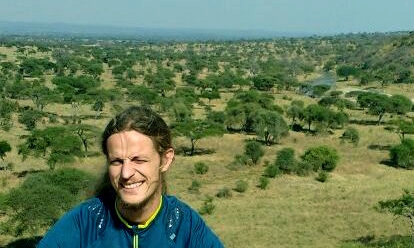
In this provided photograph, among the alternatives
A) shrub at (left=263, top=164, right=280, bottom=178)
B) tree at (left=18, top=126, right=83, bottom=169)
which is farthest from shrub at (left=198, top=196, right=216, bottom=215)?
tree at (left=18, top=126, right=83, bottom=169)

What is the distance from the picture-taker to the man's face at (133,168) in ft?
8.37

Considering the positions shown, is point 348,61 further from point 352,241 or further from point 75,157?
point 352,241

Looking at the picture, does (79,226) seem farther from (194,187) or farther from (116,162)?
(194,187)

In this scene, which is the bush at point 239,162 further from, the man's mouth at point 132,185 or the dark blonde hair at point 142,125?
the man's mouth at point 132,185

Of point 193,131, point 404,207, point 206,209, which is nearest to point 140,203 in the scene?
point 404,207

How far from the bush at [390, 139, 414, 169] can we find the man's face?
127 feet

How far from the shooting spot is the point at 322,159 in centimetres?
3738

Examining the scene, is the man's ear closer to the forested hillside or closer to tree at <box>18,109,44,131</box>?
the forested hillside

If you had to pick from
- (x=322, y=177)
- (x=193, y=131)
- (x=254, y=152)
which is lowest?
(x=322, y=177)

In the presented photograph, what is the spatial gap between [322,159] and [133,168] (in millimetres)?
35760

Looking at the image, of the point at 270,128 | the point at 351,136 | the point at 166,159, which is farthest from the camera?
the point at 351,136

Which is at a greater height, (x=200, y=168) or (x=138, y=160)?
(x=138, y=160)

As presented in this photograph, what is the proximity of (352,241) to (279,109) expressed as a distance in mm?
35986

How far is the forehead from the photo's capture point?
2.58 m
